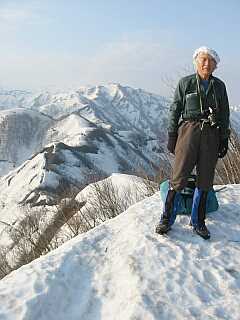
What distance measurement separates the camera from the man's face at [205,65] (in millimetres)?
5828

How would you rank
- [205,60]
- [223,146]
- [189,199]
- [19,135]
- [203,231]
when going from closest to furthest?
[205,60]
[223,146]
[203,231]
[189,199]
[19,135]

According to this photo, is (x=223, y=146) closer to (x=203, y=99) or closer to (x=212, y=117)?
(x=212, y=117)

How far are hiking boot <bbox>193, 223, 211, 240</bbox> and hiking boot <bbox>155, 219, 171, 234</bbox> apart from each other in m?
0.42

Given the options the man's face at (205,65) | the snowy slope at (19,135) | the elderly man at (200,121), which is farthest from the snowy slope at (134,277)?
the snowy slope at (19,135)

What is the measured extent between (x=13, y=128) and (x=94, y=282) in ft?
451

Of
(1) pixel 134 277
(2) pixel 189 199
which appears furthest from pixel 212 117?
(1) pixel 134 277

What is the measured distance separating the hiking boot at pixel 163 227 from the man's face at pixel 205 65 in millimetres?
2244

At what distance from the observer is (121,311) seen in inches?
191

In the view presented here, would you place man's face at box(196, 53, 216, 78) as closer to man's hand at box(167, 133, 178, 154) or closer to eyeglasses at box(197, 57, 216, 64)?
eyeglasses at box(197, 57, 216, 64)

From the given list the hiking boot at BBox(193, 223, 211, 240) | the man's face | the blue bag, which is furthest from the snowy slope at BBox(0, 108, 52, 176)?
the man's face

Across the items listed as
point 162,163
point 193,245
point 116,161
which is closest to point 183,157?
point 193,245

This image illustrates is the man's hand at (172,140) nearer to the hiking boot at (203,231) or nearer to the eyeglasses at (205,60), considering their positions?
the eyeglasses at (205,60)

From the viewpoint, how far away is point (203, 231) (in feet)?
20.6

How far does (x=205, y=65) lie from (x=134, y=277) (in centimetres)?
306
